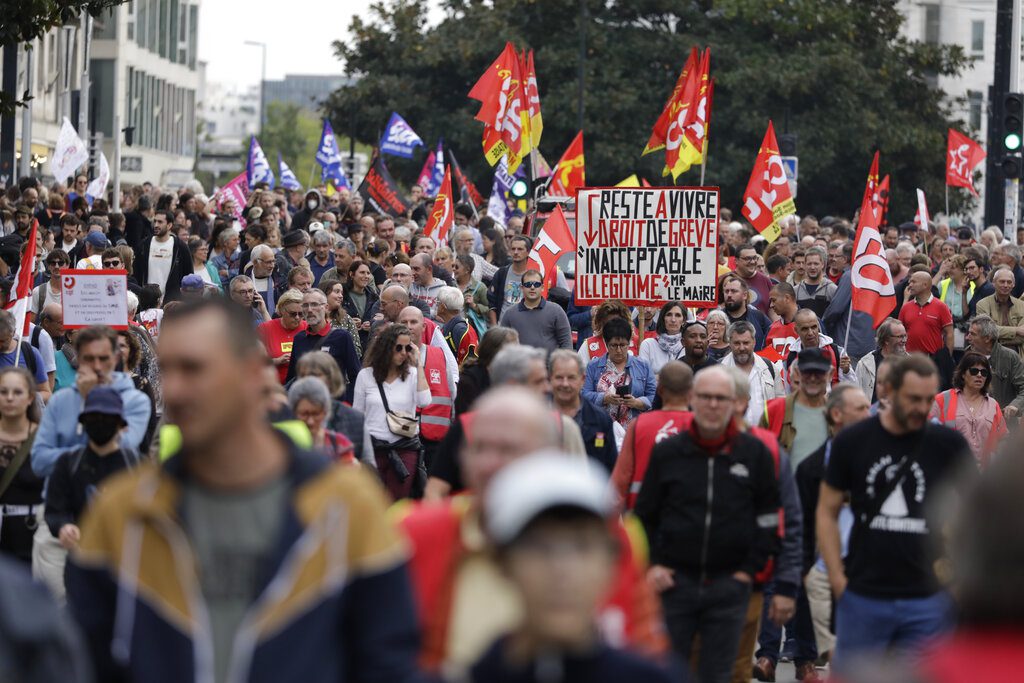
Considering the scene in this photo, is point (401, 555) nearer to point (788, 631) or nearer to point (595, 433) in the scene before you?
point (595, 433)

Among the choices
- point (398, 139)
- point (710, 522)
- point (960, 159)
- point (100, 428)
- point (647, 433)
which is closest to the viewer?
point (710, 522)

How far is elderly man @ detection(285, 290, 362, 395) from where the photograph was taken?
41.3ft

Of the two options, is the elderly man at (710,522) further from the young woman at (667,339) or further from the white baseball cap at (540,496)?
the young woman at (667,339)

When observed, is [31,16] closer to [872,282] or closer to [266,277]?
[266,277]

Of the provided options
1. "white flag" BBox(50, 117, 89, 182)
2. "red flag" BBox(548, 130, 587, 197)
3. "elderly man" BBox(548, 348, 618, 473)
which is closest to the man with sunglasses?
"elderly man" BBox(548, 348, 618, 473)

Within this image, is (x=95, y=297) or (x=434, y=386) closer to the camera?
(x=434, y=386)

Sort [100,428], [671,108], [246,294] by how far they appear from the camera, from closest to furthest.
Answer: [100,428]
[246,294]
[671,108]

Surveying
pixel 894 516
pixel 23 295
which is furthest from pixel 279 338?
pixel 894 516

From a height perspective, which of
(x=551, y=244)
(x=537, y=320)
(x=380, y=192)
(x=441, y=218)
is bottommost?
(x=537, y=320)

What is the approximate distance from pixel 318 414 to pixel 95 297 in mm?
4423

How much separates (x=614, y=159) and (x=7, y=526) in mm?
35780

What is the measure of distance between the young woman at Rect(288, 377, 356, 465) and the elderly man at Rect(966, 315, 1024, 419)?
24.0 feet

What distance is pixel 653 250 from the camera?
46.9ft

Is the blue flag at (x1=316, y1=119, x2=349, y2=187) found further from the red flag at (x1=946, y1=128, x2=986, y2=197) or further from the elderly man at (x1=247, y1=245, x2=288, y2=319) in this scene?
the elderly man at (x1=247, y1=245, x2=288, y2=319)
